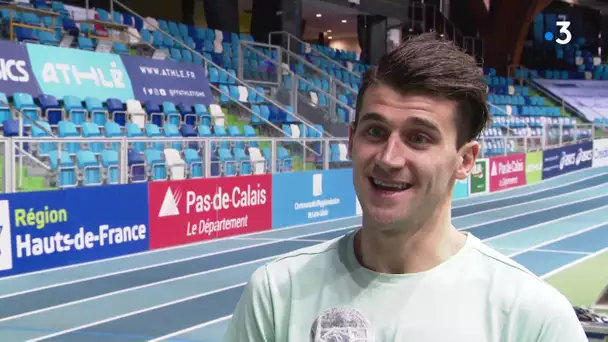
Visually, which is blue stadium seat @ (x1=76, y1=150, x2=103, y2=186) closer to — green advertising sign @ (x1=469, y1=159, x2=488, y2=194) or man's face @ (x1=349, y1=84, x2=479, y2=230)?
man's face @ (x1=349, y1=84, x2=479, y2=230)

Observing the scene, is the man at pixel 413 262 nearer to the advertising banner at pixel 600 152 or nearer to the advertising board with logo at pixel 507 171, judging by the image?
the advertising board with logo at pixel 507 171

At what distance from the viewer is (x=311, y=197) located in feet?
47.3

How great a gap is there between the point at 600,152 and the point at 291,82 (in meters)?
13.6

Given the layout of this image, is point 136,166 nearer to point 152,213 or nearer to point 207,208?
point 152,213

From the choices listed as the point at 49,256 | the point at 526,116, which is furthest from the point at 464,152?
the point at 526,116

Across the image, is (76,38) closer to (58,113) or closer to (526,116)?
(58,113)

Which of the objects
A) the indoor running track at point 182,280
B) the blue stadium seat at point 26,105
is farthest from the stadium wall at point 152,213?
the blue stadium seat at point 26,105

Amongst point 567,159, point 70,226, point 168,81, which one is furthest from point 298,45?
point 70,226

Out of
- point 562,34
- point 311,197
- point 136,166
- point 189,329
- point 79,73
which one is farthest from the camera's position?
point 562,34

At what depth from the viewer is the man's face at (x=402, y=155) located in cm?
163

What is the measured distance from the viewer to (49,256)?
9.31 metres

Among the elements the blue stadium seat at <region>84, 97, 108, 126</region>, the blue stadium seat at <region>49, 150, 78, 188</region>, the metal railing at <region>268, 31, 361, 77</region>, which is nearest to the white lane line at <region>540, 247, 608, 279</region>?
the blue stadium seat at <region>49, 150, 78, 188</region>

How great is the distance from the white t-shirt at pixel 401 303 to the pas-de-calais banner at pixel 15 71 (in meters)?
11.6

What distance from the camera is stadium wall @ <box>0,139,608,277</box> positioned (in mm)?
9070
